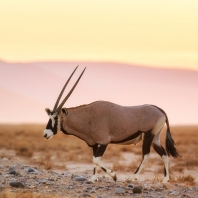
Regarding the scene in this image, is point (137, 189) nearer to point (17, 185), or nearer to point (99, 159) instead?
point (99, 159)

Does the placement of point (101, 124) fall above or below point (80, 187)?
above

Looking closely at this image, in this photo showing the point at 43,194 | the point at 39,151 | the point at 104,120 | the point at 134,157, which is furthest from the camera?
the point at 39,151

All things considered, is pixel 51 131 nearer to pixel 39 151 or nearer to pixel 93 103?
pixel 93 103

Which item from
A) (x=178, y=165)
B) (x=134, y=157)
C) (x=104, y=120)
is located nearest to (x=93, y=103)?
(x=104, y=120)

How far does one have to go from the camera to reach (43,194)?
41.6 ft

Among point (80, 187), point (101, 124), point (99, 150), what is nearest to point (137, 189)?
point (80, 187)

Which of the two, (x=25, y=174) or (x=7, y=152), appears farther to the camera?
(x=7, y=152)

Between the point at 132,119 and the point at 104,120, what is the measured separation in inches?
26.5

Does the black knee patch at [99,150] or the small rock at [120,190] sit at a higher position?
the black knee patch at [99,150]

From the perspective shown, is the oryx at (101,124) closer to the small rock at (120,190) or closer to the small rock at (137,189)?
the small rock at (120,190)

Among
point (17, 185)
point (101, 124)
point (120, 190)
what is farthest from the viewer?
point (101, 124)

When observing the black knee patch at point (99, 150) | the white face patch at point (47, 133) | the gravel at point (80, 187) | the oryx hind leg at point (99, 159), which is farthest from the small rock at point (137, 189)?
the white face patch at point (47, 133)

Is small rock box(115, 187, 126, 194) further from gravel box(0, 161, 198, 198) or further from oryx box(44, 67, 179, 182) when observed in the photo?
oryx box(44, 67, 179, 182)

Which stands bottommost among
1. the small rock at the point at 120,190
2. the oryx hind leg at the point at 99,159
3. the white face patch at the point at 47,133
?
the small rock at the point at 120,190
